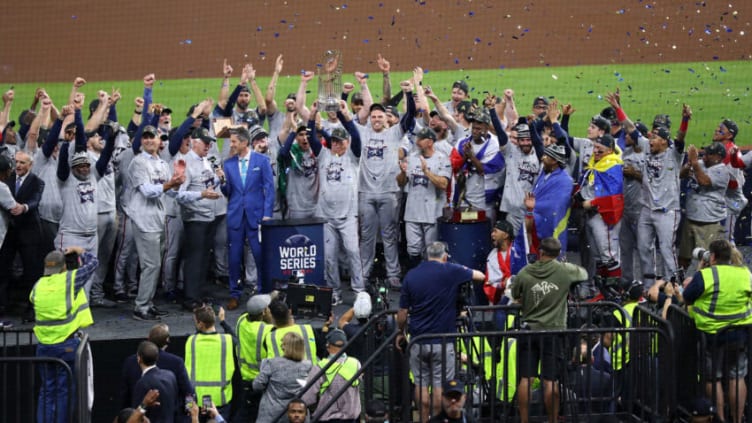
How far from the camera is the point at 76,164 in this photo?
1016cm

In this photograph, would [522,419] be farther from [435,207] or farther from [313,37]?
[313,37]

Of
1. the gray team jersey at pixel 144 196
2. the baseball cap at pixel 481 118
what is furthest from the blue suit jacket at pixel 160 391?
the baseball cap at pixel 481 118

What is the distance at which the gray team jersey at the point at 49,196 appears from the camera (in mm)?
10406

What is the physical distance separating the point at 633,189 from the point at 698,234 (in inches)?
30.5

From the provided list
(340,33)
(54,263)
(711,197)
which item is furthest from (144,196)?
(340,33)

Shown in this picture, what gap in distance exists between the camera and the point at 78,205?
10211 millimetres

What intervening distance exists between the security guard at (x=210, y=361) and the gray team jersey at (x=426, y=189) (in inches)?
127

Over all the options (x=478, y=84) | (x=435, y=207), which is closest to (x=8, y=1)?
(x=478, y=84)

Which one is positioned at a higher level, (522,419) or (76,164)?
(76,164)

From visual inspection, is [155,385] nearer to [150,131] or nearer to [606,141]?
[150,131]

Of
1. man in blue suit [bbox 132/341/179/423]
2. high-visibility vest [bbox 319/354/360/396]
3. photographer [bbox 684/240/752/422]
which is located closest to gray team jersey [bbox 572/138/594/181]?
photographer [bbox 684/240/752/422]

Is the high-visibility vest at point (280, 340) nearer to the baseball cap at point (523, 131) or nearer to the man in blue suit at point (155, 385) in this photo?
the man in blue suit at point (155, 385)

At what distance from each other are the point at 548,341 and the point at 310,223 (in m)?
3.48

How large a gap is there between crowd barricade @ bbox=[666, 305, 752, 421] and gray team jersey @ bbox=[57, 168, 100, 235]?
525 cm
